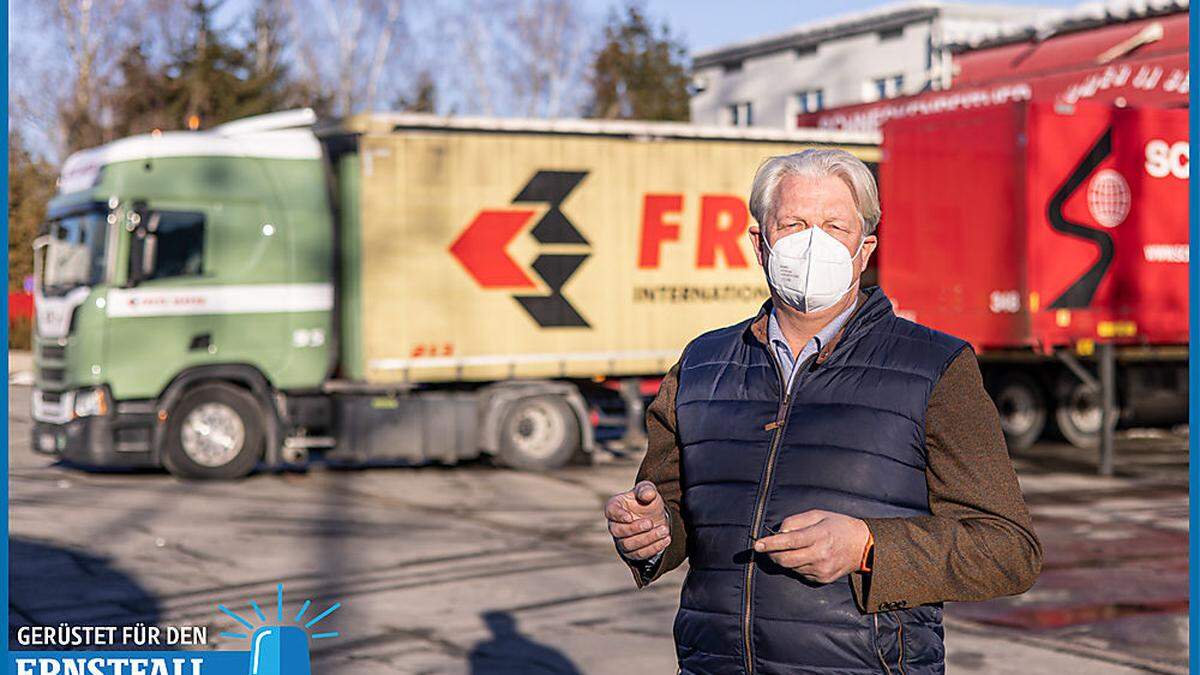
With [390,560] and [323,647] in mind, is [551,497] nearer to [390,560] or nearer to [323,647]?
[390,560]

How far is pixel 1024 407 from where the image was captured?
1878cm

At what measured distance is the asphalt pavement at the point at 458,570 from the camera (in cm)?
836

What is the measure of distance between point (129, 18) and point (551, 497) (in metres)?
35.6

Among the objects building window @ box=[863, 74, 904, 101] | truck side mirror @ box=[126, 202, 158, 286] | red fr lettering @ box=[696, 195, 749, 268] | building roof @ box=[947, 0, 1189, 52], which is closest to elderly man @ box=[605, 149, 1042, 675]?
truck side mirror @ box=[126, 202, 158, 286]

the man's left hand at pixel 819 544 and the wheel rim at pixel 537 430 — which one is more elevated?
the man's left hand at pixel 819 544

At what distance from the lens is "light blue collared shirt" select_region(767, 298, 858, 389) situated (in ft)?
10.9

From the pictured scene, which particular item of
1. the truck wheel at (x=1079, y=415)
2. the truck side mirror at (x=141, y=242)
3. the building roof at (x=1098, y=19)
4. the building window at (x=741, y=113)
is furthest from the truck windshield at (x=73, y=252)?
the building window at (x=741, y=113)

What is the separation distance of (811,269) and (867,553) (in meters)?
0.54

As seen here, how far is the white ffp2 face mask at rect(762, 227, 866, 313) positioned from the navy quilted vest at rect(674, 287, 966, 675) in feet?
0.30

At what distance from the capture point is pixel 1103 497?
1471 centimetres

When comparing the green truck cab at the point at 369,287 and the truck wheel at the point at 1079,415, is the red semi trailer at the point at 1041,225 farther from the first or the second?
the green truck cab at the point at 369,287

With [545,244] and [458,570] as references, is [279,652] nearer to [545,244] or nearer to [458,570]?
[458,570]

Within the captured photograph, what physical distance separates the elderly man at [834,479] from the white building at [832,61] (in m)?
40.6

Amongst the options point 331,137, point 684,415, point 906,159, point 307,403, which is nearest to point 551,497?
point 307,403
